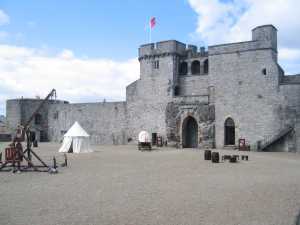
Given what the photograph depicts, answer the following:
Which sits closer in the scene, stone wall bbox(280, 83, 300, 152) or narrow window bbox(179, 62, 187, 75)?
stone wall bbox(280, 83, 300, 152)

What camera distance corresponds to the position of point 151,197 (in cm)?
934

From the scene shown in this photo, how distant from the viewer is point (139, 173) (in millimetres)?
13914

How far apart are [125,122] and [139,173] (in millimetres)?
19908

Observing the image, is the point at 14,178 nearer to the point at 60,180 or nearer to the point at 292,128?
the point at 60,180

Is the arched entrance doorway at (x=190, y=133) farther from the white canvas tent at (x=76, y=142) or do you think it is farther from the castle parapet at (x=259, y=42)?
the white canvas tent at (x=76, y=142)

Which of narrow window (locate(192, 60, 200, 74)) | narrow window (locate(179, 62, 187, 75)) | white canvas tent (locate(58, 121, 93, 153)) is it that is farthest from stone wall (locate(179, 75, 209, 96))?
white canvas tent (locate(58, 121, 93, 153))

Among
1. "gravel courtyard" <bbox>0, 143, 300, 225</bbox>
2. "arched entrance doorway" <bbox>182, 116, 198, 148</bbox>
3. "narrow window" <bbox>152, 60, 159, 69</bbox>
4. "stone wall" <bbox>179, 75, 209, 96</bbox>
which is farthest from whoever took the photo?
"narrow window" <bbox>152, 60, 159, 69</bbox>

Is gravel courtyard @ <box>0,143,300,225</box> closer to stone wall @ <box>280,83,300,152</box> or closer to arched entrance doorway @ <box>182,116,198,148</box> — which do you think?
stone wall @ <box>280,83,300,152</box>

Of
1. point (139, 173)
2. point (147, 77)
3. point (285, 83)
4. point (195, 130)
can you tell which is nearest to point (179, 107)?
point (195, 130)

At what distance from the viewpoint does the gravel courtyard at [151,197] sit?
24.0ft

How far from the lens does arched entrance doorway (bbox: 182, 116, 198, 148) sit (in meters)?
29.9

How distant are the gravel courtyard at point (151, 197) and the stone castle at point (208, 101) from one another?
11.8 meters

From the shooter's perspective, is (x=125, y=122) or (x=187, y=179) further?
(x=125, y=122)

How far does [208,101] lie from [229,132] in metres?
2.87
